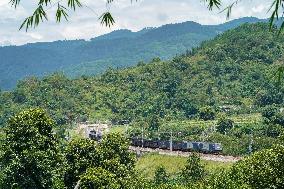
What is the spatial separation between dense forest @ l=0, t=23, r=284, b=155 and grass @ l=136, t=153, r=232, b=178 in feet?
129

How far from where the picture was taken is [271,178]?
114 feet

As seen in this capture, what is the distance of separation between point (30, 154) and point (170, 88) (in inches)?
5220

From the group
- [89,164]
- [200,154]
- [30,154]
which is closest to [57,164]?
[89,164]

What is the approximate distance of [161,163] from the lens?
8519cm

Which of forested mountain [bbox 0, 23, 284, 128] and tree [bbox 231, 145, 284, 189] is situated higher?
tree [bbox 231, 145, 284, 189]

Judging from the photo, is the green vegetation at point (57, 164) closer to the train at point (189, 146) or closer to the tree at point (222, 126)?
the train at point (189, 146)

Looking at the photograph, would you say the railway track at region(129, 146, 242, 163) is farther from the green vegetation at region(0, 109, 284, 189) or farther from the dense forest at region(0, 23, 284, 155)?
the dense forest at region(0, 23, 284, 155)

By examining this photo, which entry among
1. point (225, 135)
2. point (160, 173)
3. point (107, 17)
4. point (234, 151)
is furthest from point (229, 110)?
point (107, 17)

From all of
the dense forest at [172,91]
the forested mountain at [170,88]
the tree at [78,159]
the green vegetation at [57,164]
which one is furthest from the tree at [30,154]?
the forested mountain at [170,88]

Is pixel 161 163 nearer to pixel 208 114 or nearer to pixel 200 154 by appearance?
pixel 200 154

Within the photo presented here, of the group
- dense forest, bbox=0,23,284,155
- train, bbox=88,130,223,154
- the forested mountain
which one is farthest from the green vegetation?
the forested mountain

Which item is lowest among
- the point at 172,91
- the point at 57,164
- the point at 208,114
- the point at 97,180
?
the point at 208,114

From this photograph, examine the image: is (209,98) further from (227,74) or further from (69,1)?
(69,1)

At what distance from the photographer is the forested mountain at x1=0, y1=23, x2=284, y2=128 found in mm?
157375
